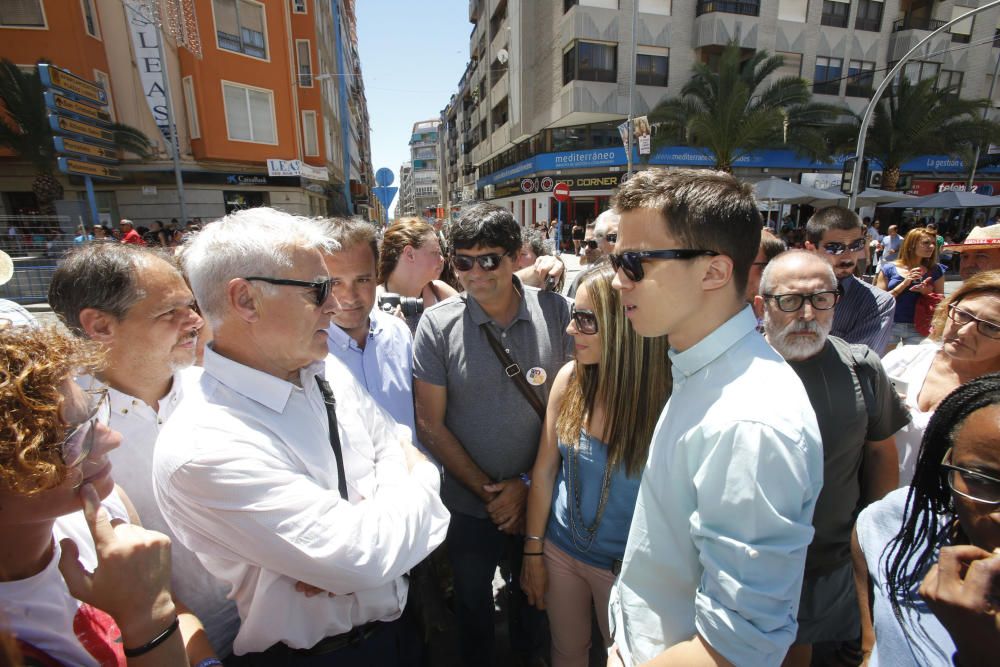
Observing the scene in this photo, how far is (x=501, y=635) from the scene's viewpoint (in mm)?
2861

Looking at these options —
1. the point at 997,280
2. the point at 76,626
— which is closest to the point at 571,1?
the point at 997,280

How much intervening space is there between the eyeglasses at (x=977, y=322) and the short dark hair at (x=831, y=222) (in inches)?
75.1

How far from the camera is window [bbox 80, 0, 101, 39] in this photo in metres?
15.8

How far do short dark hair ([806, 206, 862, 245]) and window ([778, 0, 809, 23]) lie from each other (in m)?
30.5

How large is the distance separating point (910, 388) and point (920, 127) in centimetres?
3022

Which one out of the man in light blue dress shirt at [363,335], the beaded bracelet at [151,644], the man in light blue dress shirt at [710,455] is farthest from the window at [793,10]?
the beaded bracelet at [151,644]

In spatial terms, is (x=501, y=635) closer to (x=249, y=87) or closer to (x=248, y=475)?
(x=248, y=475)

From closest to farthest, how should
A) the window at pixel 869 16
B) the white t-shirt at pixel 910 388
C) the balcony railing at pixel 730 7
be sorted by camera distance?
the white t-shirt at pixel 910 388
the balcony railing at pixel 730 7
the window at pixel 869 16

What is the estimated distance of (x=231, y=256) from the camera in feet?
4.75

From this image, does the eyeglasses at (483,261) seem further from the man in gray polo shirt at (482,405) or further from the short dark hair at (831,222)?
the short dark hair at (831,222)

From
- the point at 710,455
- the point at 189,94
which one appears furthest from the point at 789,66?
the point at 710,455

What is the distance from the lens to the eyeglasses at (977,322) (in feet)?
6.95

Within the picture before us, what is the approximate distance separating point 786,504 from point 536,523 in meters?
1.32

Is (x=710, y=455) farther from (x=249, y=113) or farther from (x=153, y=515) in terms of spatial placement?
(x=249, y=113)
